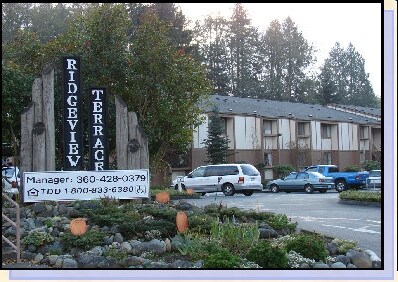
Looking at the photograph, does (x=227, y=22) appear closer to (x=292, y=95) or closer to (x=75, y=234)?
(x=292, y=95)

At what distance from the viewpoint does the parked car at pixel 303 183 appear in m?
20.2

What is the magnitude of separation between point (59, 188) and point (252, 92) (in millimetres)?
9457

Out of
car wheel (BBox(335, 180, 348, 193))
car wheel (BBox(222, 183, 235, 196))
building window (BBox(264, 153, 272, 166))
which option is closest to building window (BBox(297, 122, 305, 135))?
building window (BBox(264, 153, 272, 166))

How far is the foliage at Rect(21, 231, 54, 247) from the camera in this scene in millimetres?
10200

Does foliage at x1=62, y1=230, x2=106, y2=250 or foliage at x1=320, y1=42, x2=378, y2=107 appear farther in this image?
foliage at x1=320, y1=42, x2=378, y2=107

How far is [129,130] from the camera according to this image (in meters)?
13.3

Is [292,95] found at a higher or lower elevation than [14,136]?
higher

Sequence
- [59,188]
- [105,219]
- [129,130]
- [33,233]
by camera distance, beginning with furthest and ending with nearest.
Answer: [129,130] → [59,188] → [105,219] → [33,233]

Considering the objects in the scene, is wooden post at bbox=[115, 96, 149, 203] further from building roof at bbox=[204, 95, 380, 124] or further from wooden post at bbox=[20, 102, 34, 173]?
building roof at bbox=[204, 95, 380, 124]

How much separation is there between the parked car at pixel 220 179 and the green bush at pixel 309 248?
673cm

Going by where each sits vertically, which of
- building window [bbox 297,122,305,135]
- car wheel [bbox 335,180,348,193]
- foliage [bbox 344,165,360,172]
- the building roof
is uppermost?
the building roof

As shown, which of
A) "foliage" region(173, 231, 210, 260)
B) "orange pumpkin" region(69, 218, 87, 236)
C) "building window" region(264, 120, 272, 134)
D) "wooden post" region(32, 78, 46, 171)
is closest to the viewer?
"foliage" region(173, 231, 210, 260)

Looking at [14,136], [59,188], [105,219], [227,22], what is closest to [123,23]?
[227,22]
